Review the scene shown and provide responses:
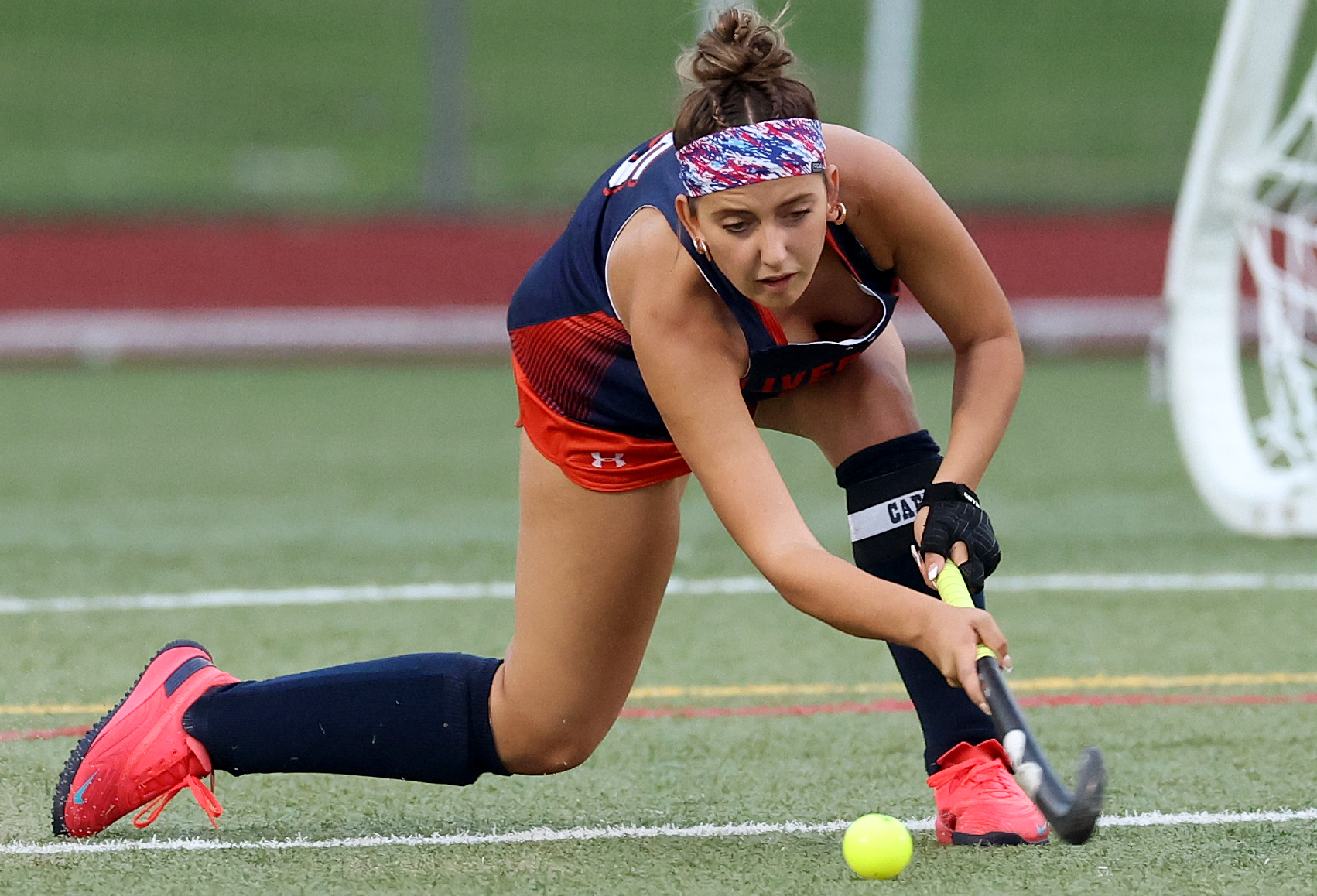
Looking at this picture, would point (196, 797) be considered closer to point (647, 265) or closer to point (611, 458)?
point (611, 458)

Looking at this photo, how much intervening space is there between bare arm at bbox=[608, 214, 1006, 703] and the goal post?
10.6 ft

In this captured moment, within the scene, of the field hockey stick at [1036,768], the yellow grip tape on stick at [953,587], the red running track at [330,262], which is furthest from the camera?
the red running track at [330,262]

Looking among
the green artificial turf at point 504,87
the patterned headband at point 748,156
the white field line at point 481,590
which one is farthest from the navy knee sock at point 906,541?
the green artificial turf at point 504,87

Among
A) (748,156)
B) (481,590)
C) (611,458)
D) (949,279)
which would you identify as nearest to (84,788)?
(611,458)

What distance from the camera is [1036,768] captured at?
2.39m

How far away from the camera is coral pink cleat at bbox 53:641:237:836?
289cm

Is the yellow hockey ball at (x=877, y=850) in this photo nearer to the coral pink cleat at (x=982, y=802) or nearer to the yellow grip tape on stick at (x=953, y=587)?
the coral pink cleat at (x=982, y=802)

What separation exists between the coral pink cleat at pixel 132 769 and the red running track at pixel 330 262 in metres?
8.94

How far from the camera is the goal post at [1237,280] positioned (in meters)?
5.46

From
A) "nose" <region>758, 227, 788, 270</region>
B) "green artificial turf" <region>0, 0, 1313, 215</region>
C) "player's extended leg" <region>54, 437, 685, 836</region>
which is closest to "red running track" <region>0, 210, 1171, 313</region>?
"green artificial turf" <region>0, 0, 1313, 215</region>

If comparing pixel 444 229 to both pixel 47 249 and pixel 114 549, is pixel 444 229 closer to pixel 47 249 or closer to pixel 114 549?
pixel 47 249

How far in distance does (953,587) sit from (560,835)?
0.77 metres

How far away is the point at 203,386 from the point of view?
10.4m

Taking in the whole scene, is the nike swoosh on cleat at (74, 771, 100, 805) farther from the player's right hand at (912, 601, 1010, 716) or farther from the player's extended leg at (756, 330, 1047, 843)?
the player's right hand at (912, 601, 1010, 716)
